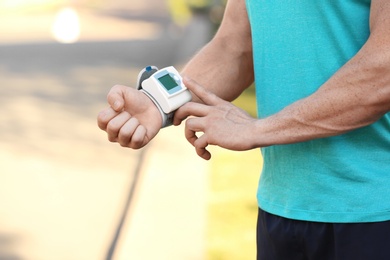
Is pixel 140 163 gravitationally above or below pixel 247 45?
below

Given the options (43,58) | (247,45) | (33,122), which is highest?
(247,45)

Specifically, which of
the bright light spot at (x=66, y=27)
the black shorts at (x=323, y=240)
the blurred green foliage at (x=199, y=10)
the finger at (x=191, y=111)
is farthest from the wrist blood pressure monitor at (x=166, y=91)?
the blurred green foliage at (x=199, y=10)

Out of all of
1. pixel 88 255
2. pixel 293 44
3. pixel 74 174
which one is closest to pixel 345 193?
pixel 293 44

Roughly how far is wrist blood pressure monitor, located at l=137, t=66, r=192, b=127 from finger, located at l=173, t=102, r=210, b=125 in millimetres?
16

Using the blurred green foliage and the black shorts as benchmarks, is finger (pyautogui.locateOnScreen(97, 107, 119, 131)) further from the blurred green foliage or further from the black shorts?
the blurred green foliage

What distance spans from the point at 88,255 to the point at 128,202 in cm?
122

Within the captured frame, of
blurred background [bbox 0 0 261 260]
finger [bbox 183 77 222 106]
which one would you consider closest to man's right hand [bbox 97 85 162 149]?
finger [bbox 183 77 222 106]

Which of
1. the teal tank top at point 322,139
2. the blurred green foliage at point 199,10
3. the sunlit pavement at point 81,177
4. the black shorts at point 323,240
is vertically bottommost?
the blurred green foliage at point 199,10

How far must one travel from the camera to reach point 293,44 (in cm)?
275

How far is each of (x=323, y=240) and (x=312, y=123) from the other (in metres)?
0.34

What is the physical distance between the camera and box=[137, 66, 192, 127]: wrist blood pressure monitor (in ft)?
9.45

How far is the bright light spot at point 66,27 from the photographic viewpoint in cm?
1888

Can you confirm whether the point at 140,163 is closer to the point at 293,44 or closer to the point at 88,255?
the point at 88,255

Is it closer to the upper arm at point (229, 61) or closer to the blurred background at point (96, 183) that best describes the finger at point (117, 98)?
the upper arm at point (229, 61)
